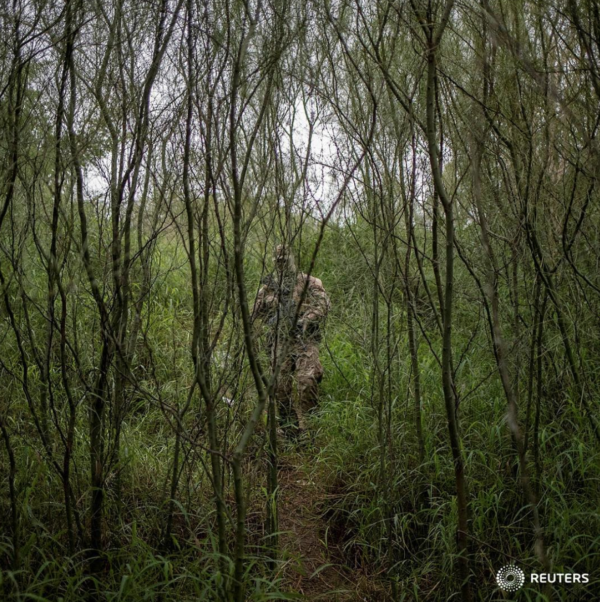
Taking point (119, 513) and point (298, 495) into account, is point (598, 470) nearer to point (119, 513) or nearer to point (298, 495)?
point (298, 495)

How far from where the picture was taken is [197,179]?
87.3 inches

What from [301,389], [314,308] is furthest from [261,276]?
[301,389]

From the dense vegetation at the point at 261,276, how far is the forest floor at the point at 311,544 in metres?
0.02

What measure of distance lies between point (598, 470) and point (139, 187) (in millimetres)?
2613

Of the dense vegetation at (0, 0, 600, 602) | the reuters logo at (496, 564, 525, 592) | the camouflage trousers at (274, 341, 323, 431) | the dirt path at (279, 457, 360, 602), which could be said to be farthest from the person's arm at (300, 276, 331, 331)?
the reuters logo at (496, 564, 525, 592)

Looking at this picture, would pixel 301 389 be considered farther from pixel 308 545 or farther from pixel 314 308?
pixel 308 545

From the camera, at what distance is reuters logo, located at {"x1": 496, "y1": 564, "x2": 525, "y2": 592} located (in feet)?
7.06

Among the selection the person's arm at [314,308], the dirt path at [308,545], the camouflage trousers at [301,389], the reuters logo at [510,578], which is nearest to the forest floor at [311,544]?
the dirt path at [308,545]

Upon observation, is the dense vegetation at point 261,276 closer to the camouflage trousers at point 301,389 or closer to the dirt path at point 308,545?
the dirt path at point 308,545

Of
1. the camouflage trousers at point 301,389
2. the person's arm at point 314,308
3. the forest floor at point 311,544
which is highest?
the person's arm at point 314,308

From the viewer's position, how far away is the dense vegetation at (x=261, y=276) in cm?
187

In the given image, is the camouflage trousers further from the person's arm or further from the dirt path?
the dirt path

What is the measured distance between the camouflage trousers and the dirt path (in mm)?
416

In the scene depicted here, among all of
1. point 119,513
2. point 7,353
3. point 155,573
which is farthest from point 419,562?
point 7,353
